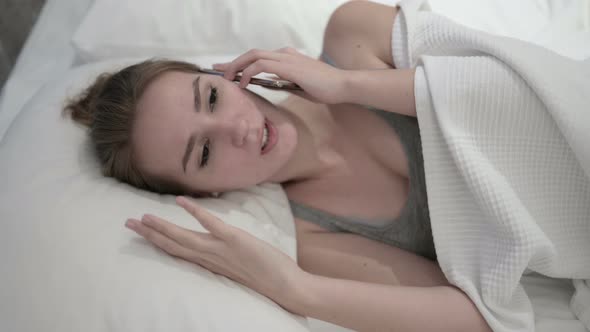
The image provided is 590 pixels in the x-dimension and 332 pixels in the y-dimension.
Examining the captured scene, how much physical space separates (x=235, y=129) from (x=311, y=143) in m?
0.27

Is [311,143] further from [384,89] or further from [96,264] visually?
[96,264]

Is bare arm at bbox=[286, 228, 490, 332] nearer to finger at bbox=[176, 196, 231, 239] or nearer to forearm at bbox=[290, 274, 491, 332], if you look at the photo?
forearm at bbox=[290, 274, 491, 332]

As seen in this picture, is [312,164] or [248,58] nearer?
[248,58]

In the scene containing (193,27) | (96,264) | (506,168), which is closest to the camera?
(96,264)

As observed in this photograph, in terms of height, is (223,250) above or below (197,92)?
below

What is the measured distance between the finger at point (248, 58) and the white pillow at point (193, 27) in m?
0.42

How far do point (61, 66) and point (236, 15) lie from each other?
0.58 metres

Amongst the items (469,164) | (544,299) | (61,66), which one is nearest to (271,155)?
(469,164)

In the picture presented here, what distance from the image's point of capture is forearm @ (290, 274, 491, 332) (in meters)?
0.93

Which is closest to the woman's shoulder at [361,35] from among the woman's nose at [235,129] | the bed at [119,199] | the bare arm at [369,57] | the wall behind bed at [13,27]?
the bare arm at [369,57]

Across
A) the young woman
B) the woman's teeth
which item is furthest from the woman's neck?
the woman's teeth

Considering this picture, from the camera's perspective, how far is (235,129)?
3.38ft

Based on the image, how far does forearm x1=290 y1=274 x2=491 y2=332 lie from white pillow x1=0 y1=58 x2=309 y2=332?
0.05m

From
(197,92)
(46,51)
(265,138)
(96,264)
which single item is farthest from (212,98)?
(46,51)
